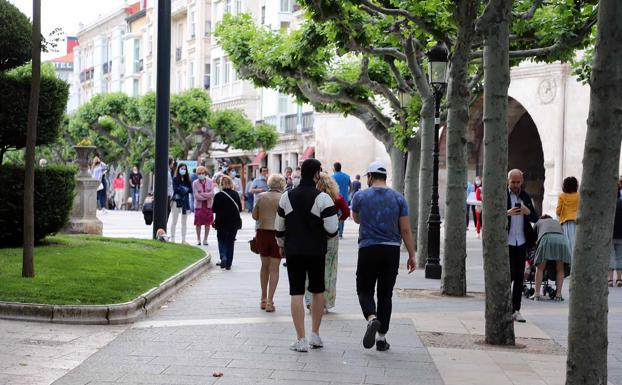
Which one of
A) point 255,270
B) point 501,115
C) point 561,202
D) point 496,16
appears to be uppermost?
point 496,16

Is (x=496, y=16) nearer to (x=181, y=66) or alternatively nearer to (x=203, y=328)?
(x=203, y=328)

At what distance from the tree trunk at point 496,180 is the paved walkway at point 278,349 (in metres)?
0.38

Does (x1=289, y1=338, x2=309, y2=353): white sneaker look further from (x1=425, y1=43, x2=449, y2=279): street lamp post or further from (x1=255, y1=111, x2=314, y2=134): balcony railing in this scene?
(x1=255, y1=111, x2=314, y2=134): balcony railing

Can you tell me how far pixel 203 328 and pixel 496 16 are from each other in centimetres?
430

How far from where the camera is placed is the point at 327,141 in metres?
50.3

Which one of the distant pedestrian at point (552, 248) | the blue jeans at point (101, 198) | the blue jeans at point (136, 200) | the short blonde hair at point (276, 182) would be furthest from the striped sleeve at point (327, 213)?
the blue jeans at point (136, 200)

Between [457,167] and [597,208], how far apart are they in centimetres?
742

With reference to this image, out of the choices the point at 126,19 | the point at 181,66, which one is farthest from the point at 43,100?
the point at 126,19

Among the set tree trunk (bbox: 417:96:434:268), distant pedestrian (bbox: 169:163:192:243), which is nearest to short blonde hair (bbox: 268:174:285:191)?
tree trunk (bbox: 417:96:434:268)

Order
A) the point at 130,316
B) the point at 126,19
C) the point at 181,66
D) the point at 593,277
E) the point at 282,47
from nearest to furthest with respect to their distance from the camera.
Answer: the point at 593,277 → the point at 130,316 → the point at 282,47 → the point at 181,66 → the point at 126,19

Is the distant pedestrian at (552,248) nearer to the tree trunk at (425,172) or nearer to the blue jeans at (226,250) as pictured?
the tree trunk at (425,172)

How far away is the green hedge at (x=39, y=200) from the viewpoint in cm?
1600

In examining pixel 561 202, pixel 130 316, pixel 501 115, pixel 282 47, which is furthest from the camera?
pixel 282 47

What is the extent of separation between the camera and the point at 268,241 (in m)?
12.5
